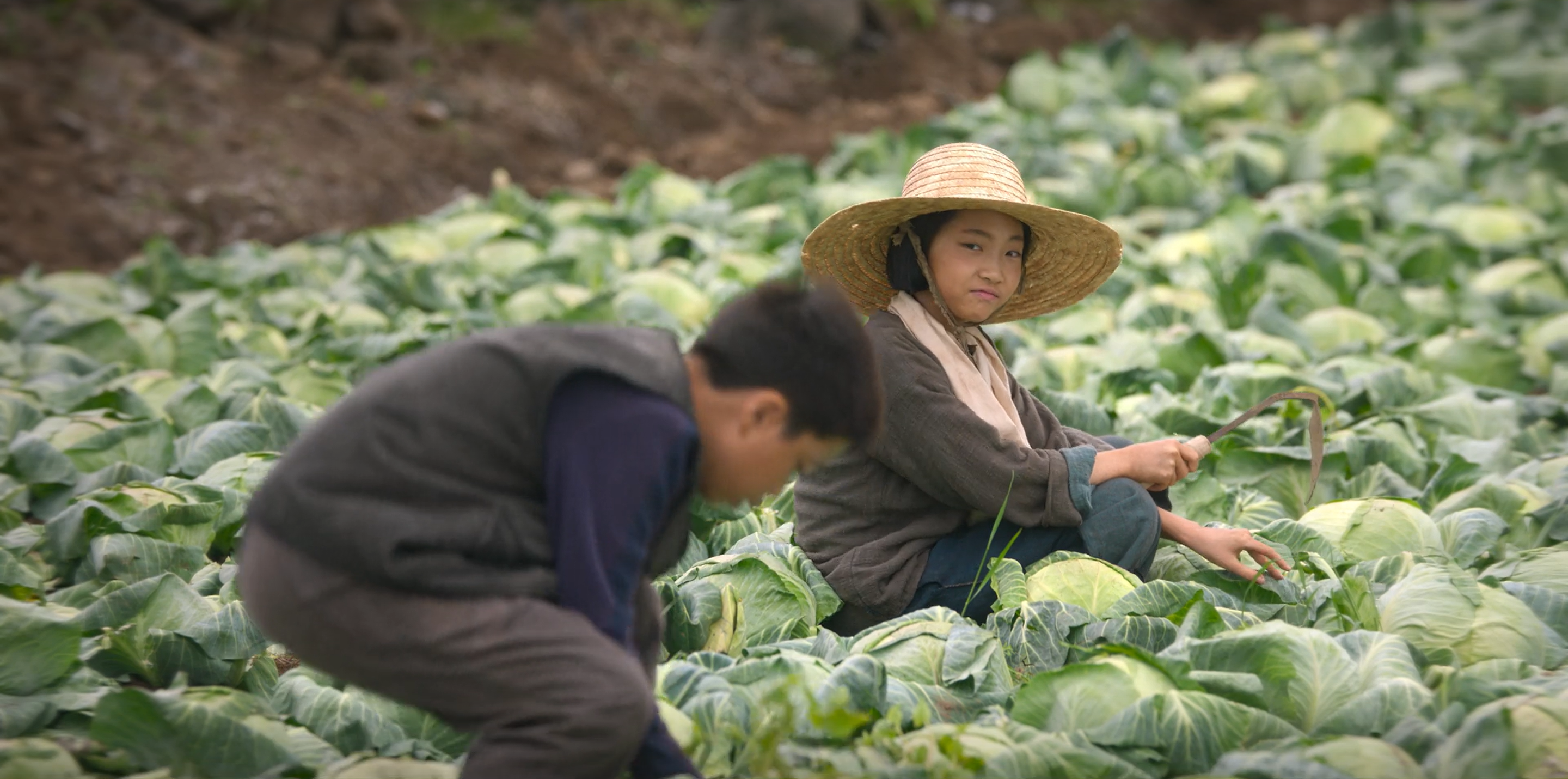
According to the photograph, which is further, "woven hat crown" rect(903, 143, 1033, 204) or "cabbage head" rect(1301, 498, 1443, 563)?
"cabbage head" rect(1301, 498, 1443, 563)

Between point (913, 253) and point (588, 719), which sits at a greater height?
point (913, 253)

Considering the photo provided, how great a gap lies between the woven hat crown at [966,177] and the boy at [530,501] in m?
0.90

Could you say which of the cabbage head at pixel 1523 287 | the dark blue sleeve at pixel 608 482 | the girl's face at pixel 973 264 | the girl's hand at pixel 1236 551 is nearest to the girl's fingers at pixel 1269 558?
the girl's hand at pixel 1236 551

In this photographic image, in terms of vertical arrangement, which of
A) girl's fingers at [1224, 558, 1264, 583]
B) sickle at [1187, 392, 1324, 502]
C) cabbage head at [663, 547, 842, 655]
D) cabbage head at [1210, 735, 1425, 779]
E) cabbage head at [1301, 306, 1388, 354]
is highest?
sickle at [1187, 392, 1324, 502]

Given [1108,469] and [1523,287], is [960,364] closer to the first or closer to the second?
[1108,469]

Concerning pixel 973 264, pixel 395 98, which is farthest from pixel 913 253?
pixel 395 98

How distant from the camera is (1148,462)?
2.91 m

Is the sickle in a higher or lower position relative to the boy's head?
lower

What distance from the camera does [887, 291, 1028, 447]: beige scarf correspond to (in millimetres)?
2971

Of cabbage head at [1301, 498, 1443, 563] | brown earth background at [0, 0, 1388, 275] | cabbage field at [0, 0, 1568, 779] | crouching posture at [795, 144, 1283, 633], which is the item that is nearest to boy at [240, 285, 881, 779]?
cabbage field at [0, 0, 1568, 779]

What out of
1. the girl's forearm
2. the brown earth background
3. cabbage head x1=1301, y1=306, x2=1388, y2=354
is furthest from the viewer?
the brown earth background

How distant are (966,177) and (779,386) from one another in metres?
1.07

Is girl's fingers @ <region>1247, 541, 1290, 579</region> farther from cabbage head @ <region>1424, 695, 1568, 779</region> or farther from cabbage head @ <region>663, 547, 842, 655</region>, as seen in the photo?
cabbage head @ <region>663, 547, 842, 655</region>

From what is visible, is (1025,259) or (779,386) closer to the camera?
(779,386)
